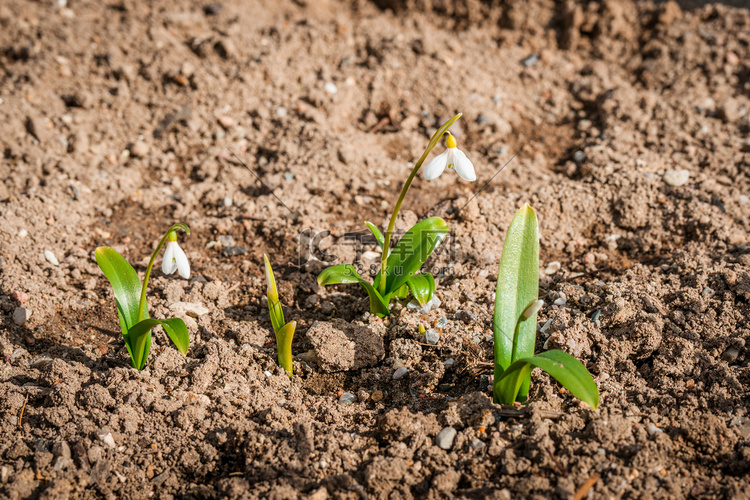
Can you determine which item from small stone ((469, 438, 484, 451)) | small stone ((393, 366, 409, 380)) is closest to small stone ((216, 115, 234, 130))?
small stone ((393, 366, 409, 380))

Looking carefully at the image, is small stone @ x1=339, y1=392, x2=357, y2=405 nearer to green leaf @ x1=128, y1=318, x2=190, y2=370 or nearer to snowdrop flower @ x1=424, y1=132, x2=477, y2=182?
green leaf @ x1=128, y1=318, x2=190, y2=370

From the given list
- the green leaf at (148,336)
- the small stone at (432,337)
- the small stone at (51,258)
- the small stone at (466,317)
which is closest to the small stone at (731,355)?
the small stone at (466,317)

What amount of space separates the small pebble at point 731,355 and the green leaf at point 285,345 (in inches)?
79.1

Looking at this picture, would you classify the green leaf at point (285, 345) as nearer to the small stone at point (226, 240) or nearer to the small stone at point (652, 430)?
the small stone at point (226, 240)

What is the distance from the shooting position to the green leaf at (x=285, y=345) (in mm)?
2506

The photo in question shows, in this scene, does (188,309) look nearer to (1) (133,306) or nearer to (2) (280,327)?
(1) (133,306)

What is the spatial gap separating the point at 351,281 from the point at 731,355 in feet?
6.00

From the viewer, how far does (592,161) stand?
386cm

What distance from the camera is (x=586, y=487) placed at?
202 centimetres

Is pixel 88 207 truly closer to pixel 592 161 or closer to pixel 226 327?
→ pixel 226 327

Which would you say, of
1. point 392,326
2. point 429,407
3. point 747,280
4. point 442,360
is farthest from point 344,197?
point 747,280

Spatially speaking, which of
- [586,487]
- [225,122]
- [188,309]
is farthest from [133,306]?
[586,487]

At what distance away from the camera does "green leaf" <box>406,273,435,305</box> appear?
2713 millimetres

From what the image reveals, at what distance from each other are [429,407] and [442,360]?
29cm
